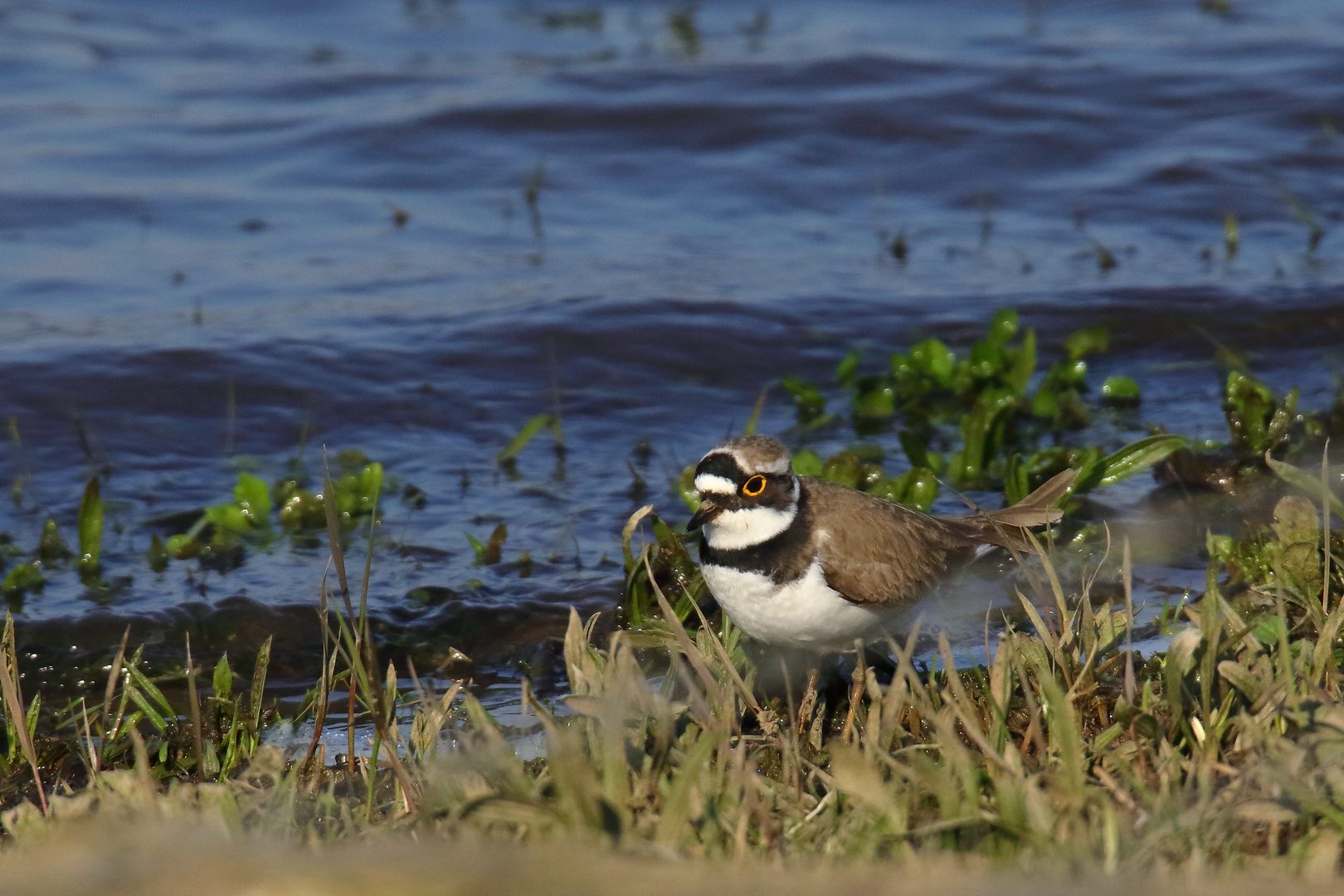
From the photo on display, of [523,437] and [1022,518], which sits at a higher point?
[523,437]

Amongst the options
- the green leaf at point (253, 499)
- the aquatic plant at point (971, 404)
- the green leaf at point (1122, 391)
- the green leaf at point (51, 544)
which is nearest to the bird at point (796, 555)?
the aquatic plant at point (971, 404)

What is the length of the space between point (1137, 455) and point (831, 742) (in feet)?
8.30

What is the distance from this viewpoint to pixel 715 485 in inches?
177

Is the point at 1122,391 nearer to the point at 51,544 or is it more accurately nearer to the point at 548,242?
the point at 548,242

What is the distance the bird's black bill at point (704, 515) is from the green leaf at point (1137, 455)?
170 cm

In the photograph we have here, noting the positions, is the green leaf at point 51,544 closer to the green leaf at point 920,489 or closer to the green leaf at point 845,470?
the green leaf at point 845,470

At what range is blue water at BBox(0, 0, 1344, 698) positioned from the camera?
22.5 feet

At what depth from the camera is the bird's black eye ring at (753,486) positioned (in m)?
4.46

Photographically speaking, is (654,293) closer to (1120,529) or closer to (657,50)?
(1120,529)

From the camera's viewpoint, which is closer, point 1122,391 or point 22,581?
point 22,581

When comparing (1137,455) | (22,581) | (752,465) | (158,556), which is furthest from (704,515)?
(22,581)

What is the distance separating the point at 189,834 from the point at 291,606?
353cm

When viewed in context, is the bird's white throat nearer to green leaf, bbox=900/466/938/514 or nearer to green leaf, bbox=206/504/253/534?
green leaf, bbox=900/466/938/514

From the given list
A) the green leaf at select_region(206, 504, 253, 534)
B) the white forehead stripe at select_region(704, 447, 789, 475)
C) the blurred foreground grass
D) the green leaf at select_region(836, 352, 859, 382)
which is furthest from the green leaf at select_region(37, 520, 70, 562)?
the green leaf at select_region(836, 352, 859, 382)
